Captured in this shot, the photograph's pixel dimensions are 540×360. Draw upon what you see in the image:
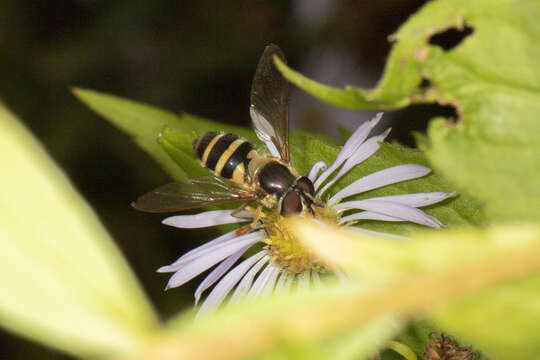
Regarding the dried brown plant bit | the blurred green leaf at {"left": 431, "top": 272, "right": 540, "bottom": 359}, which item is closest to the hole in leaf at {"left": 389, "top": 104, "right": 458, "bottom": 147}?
the dried brown plant bit

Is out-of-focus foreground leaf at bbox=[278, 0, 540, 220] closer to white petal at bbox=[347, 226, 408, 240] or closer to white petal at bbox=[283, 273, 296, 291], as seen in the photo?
white petal at bbox=[347, 226, 408, 240]

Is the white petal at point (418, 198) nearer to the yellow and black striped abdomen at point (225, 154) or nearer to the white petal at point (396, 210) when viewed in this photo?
the white petal at point (396, 210)

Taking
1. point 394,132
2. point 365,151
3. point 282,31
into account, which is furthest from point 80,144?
point 365,151

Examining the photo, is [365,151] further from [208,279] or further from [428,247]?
[428,247]

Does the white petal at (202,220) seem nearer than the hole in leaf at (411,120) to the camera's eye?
Yes

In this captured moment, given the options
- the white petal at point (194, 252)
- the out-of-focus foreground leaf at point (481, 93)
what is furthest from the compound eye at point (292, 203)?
the out-of-focus foreground leaf at point (481, 93)
